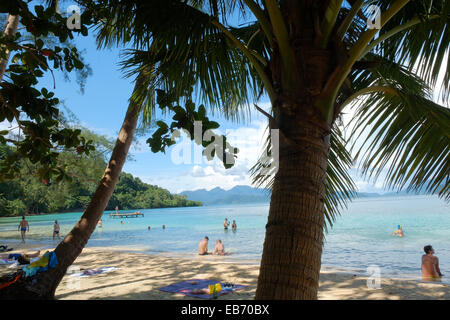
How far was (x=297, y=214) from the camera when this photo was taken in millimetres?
1564

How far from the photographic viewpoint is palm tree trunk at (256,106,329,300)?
1.49 metres

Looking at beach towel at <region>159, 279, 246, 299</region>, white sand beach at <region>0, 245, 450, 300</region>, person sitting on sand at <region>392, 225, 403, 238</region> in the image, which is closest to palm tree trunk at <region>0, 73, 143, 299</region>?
white sand beach at <region>0, 245, 450, 300</region>

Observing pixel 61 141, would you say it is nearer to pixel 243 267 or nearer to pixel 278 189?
pixel 278 189

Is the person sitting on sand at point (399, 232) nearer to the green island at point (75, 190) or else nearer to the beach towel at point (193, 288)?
the beach towel at point (193, 288)

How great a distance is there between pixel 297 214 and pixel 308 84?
689mm

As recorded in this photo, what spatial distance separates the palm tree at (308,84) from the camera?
1.59 metres

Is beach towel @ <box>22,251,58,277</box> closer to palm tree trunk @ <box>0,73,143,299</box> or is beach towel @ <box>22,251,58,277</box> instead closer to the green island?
palm tree trunk @ <box>0,73,143,299</box>

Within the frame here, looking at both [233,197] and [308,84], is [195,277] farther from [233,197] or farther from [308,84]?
[233,197]

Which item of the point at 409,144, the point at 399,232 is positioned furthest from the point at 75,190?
the point at 399,232

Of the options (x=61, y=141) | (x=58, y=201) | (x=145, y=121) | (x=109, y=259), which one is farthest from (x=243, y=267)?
(x=58, y=201)

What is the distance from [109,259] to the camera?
13430 millimetres

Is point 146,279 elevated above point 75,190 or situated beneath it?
situated beneath

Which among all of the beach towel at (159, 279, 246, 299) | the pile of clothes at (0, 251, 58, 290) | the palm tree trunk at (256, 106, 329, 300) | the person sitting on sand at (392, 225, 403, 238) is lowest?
the person sitting on sand at (392, 225, 403, 238)

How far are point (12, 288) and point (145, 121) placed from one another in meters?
3.39
